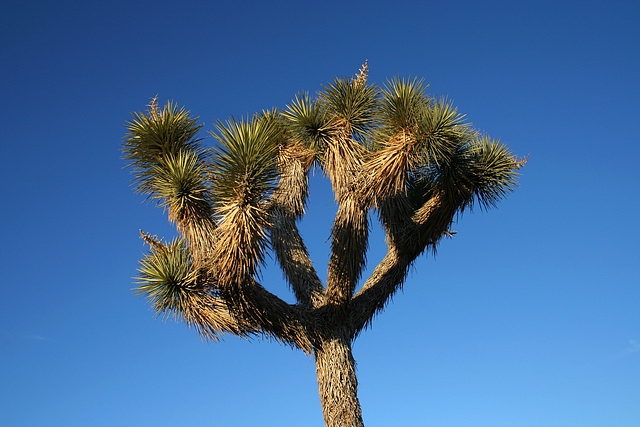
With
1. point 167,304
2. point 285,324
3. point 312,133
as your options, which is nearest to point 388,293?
point 285,324

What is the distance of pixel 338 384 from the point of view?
8.16 meters

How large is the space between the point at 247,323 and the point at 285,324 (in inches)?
19.9

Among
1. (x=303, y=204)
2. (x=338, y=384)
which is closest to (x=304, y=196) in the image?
(x=303, y=204)

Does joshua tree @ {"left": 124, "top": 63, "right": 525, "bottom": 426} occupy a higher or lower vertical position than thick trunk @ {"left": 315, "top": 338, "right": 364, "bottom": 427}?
higher

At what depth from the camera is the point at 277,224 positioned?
877 centimetres

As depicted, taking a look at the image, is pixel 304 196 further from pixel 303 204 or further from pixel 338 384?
pixel 338 384

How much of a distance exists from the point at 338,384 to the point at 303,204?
8.68 feet

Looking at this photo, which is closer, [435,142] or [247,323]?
[435,142]

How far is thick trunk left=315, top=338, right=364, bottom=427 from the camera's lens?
802cm

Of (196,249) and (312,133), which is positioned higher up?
(312,133)

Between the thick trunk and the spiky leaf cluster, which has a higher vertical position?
the spiky leaf cluster

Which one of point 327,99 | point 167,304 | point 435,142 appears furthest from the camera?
point 327,99

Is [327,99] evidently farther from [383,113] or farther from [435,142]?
[435,142]

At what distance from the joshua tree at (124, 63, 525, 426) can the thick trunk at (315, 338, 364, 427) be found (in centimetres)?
1
